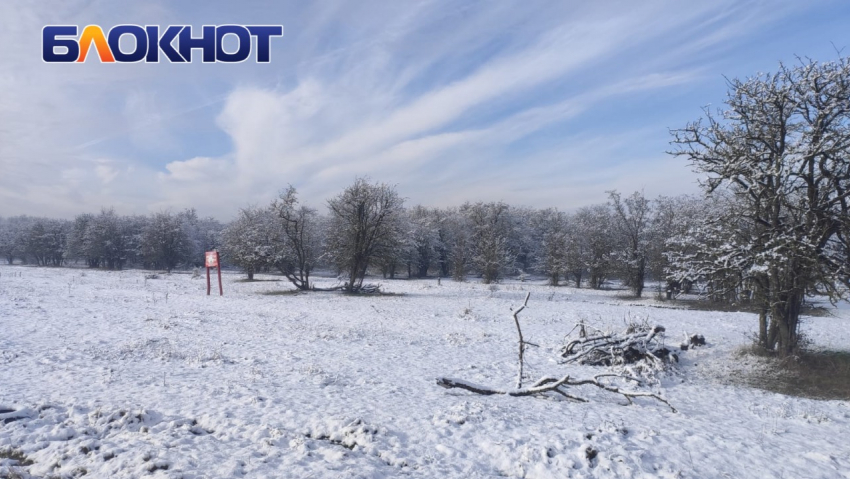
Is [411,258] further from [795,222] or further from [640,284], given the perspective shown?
[795,222]

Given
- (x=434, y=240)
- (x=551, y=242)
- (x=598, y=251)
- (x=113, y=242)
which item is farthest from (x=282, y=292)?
(x=113, y=242)

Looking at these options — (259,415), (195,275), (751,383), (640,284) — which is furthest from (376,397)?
(195,275)

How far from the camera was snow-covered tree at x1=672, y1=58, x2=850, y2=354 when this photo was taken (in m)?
11.1

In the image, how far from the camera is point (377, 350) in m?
13.0

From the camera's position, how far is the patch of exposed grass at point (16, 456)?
5120 millimetres

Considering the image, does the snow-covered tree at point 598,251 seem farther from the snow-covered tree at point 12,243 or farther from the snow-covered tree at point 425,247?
the snow-covered tree at point 12,243

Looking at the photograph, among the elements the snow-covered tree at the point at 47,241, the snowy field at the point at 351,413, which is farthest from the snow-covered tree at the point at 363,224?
the snow-covered tree at the point at 47,241

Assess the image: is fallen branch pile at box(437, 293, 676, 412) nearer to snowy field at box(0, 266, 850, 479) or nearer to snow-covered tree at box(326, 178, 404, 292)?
snowy field at box(0, 266, 850, 479)

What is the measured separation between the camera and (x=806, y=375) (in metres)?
11.4

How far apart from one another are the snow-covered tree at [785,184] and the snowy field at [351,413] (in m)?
2.66

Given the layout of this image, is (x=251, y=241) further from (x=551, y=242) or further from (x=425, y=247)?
(x=551, y=242)

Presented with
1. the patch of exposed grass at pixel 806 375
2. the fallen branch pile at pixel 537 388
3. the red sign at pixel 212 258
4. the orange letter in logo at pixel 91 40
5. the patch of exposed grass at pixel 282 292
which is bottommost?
the patch of exposed grass at pixel 806 375

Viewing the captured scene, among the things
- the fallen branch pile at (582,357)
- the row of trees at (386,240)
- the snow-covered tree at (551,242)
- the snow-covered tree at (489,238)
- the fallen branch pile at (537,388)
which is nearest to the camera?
the fallen branch pile at (537,388)

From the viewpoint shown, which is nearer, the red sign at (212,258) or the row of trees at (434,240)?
the red sign at (212,258)
